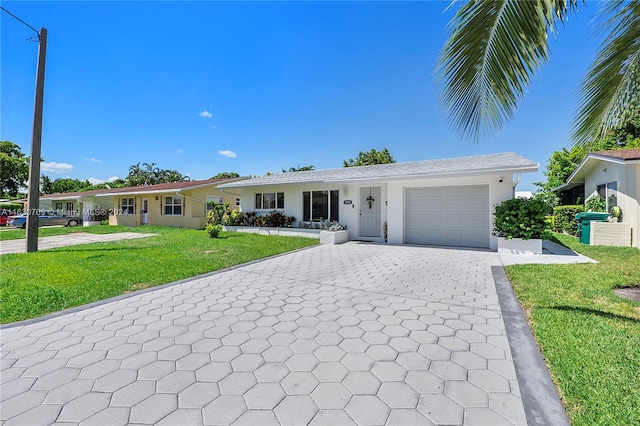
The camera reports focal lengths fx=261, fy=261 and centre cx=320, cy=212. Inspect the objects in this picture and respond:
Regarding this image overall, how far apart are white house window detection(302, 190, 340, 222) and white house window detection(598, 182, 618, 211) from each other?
11.1 metres

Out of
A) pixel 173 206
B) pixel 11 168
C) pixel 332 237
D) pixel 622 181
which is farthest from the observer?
pixel 11 168

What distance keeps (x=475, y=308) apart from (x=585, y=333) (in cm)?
120

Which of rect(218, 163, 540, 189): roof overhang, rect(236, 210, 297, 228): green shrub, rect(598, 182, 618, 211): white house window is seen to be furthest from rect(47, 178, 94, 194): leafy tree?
rect(598, 182, 618, 211): white house window

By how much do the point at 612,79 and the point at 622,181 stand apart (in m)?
10.6

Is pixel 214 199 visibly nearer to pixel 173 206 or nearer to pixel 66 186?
pixel 173 206

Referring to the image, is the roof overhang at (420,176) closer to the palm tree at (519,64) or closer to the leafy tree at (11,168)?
the palm tree at (519,64)

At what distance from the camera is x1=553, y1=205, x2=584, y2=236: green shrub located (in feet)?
44.3

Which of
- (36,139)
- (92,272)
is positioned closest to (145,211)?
(36,139)

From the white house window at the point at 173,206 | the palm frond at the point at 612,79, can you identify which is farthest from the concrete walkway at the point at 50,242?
the palm frond at the point at 612,79

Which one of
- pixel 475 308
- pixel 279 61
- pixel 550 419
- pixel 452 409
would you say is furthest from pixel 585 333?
pixel 279 61

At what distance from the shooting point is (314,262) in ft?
24.9

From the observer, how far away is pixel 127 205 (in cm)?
2322

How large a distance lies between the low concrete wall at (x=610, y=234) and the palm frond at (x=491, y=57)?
11.4m

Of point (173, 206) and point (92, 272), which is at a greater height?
point (173, 206)
